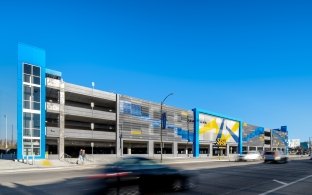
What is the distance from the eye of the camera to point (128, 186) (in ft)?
44.2

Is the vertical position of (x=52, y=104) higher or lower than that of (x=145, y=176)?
higher

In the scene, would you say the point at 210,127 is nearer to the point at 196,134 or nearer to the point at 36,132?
the point at 196,134

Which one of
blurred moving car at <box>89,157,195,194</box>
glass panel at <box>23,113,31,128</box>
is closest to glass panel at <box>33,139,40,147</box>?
glass panel at <box>23,113,31,128</box>

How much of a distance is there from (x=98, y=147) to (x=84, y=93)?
45.4 feet

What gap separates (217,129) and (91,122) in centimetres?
4364

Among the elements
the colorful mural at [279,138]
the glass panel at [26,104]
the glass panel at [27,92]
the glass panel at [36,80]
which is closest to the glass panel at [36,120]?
the glass panel at [26,104]

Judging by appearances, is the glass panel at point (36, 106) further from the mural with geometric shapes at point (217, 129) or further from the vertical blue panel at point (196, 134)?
the mural with geometric shapes at point (217, 129)

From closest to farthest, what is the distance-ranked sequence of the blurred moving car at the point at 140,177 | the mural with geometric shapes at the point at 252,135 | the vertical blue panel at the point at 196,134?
the blurred moving car at the point at 140,177 → the vertical blue panel at the point at 196,134 → the mural with geometric shapes at the point at 252,135

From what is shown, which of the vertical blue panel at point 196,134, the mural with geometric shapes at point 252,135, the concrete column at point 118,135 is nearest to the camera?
the concrete column at point 118,135

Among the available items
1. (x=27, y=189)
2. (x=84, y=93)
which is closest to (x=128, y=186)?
(x=27, y=189)

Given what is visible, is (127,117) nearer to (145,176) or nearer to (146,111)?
(146,111)

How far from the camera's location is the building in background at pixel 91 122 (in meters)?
51.1

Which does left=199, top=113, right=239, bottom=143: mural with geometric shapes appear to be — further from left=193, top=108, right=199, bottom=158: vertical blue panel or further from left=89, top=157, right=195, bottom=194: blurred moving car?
left=89, top=157, right=195, bottom=194: blurred moving car

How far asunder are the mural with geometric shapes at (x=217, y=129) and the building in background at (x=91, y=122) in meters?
0.22
